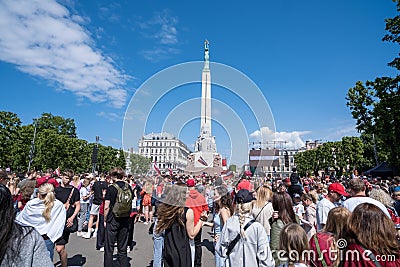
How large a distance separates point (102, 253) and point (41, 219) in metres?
3.46

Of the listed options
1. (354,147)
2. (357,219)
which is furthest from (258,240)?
(354,147)

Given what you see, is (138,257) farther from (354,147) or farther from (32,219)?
(354,147)

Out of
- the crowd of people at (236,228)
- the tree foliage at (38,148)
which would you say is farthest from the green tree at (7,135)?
the crowd of people at (236,228)

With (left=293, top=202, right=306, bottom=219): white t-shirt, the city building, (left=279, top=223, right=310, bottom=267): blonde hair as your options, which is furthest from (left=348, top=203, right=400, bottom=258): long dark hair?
the city building

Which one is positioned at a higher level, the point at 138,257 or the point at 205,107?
the point at 205,107

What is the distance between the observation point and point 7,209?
144 cm

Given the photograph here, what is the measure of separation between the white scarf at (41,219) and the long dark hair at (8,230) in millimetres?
2377

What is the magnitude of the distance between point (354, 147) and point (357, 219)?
50.6m

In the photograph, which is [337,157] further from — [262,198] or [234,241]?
[234,241]

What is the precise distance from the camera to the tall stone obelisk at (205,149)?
121 ft

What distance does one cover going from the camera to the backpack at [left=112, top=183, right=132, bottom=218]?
15.6 feet

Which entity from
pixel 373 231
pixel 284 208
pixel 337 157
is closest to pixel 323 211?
pixel 284 208

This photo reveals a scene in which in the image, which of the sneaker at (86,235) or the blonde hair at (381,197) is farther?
the sneaker at (86,235)

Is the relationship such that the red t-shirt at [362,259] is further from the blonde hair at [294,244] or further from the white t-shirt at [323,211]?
the white t-shirt at [323,211]
